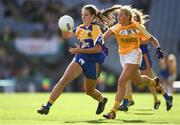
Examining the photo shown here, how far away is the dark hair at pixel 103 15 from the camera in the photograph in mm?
14504

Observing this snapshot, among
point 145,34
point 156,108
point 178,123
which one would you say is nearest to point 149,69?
point 156,108

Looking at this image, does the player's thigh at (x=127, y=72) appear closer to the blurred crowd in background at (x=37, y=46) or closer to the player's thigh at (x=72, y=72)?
the player's thigh at (x=72, y=72)

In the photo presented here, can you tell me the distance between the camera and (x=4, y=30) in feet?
120

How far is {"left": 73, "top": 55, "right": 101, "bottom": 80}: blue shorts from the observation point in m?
14.5

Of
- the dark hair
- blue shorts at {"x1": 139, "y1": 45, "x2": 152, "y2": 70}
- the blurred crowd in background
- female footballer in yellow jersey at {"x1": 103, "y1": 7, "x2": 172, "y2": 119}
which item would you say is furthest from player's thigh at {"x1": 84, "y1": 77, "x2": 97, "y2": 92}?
the blurred crowd in background

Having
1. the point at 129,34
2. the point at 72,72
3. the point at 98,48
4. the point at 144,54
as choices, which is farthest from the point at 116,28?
the point at 144,54

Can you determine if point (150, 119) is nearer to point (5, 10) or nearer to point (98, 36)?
point (98, 36)

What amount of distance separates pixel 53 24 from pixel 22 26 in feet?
5.38

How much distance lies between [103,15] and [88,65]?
1155 mm

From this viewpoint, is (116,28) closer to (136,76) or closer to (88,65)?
(88,65)

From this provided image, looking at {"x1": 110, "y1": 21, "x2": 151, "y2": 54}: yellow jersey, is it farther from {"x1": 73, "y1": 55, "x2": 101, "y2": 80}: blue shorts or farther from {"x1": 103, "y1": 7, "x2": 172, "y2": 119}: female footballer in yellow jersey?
{"x1": 73, "y1": 55, "x2": 101, "y2": 80}: blue shorts

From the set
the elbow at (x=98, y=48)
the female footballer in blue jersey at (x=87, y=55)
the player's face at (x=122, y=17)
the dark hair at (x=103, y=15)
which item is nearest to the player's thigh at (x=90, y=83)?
the female footballer in blue jersey at (x=87, y=55)

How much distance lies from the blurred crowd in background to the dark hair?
19837 millimetres

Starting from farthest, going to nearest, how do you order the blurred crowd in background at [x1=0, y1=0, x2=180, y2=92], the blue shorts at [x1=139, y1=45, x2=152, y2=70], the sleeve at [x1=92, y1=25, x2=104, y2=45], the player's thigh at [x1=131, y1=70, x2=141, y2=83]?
the blurred crowd in background at [x1=0, y1=0, x2=180, y2=92] → the blue shorts at [x1=139, y1=45, x2=152, y2=70] → the player's thigh at [x1=131, y1=70, x2=141, y2=83] → the sleeve at [x1=92, y1=25, x2=104, y2=45]
